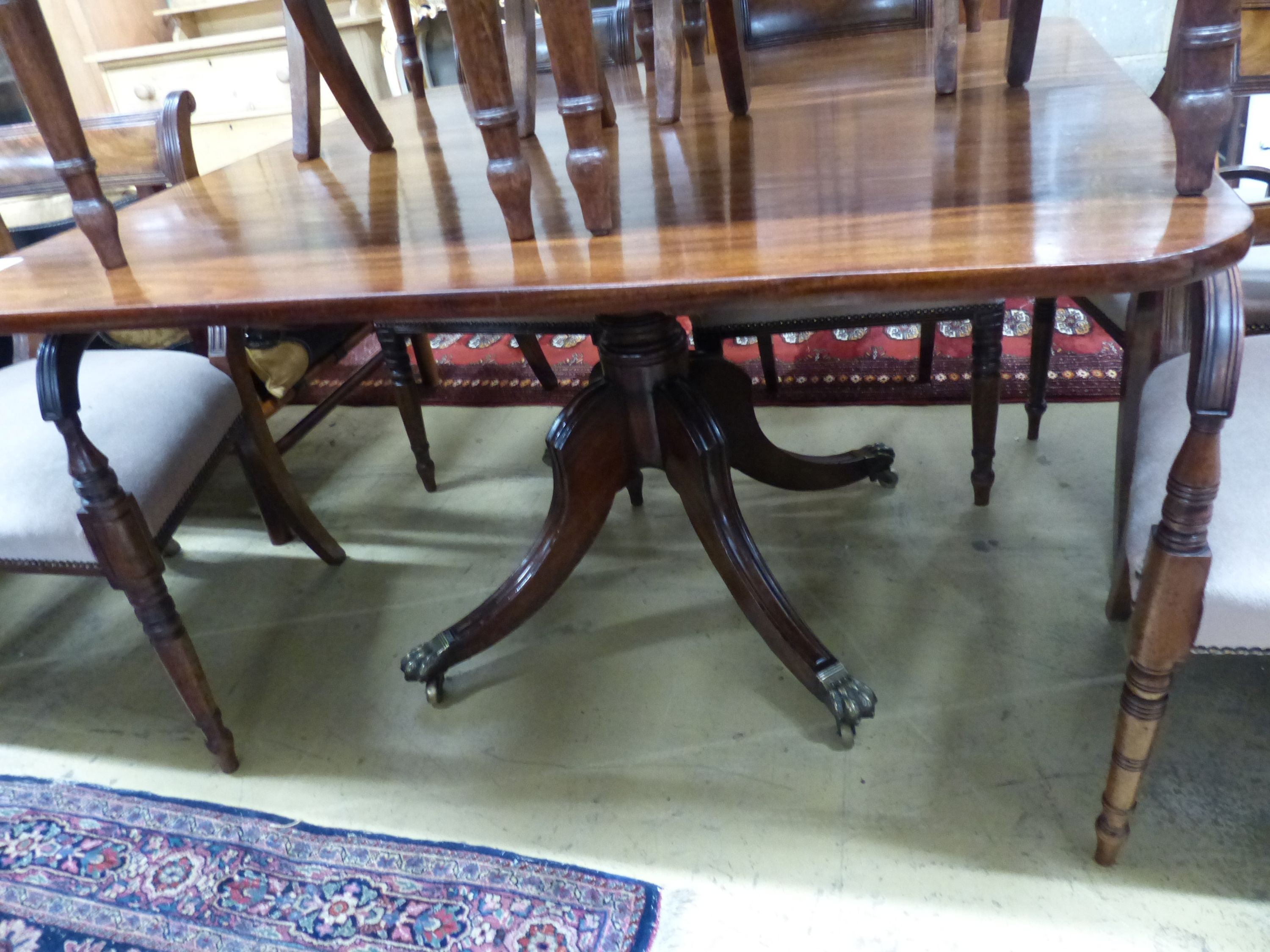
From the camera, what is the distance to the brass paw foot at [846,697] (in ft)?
3.58

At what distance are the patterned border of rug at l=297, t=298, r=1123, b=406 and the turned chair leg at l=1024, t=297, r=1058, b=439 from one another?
17 cm

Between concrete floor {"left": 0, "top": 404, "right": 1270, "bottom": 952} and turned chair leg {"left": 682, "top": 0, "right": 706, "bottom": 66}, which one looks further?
turned chair leg {"left": 682, "top": 0, "right": 706, "bottom": 66}

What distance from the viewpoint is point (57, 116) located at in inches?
30.7

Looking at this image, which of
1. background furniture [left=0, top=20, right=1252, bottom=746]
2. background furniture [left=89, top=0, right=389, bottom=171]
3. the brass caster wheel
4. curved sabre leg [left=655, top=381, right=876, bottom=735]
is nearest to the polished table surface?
background furniture [left=0, top=20, right=1252, bottom=746]

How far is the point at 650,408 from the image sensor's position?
3.85 ft

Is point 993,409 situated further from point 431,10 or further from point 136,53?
point 136,53

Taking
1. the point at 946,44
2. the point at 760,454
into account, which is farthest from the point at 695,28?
the point at 760,454

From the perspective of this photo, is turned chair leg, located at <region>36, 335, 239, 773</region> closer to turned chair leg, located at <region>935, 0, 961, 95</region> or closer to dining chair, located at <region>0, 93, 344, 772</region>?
dining chair, located at <region>0, 93, 344, 772</region>

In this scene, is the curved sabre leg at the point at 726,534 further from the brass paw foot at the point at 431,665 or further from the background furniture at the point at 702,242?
the brass paw foot at the point at 431,665

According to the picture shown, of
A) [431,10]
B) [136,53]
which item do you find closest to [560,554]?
[431,10]

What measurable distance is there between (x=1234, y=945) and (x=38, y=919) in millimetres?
1339

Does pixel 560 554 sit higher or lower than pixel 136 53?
lower

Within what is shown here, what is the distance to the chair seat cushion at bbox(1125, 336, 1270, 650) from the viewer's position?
2.34 feet

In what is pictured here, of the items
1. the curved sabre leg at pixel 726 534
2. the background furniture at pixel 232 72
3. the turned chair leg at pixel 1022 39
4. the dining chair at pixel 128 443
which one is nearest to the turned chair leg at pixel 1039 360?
the turned chair leg at pixel 1022 39
